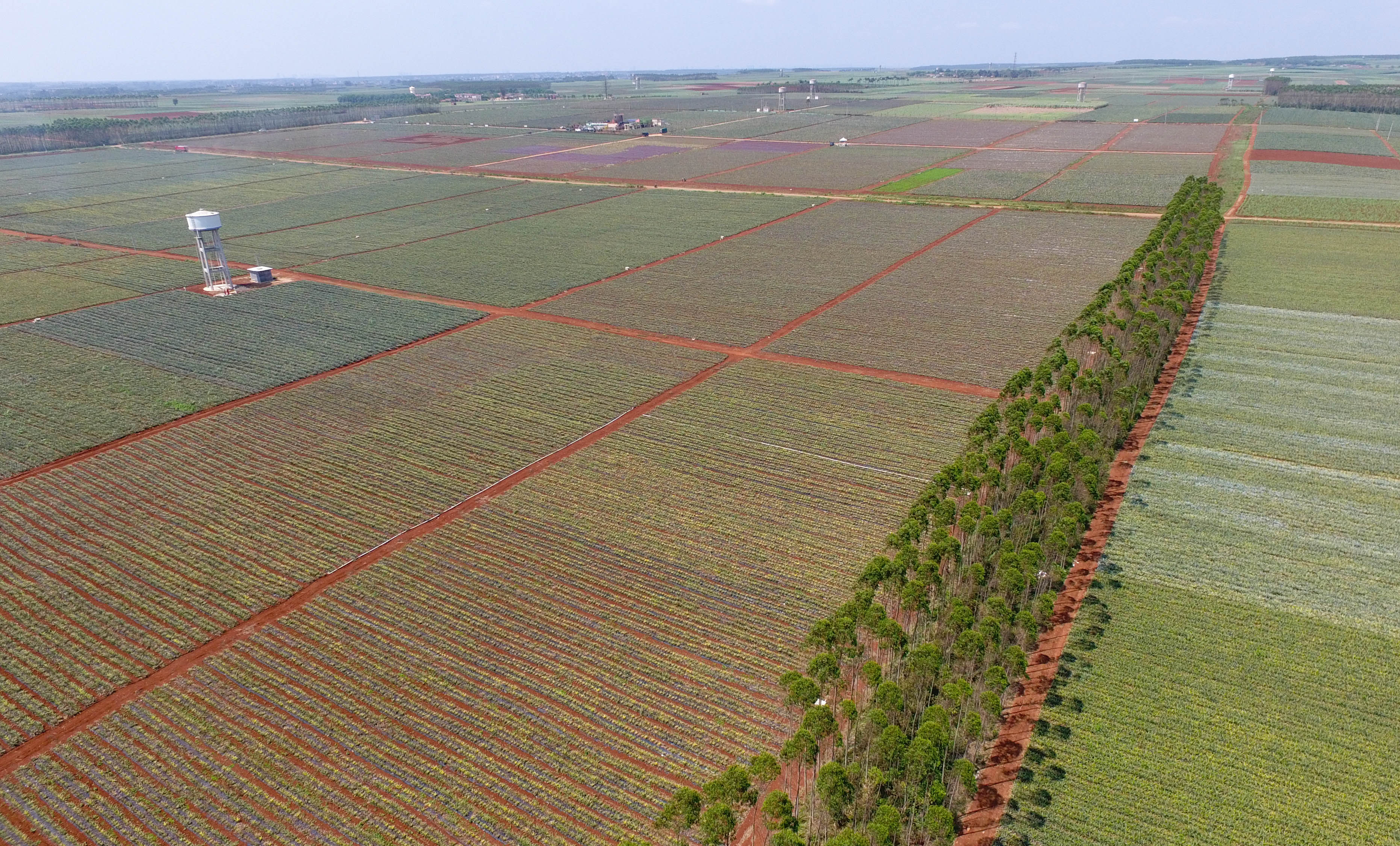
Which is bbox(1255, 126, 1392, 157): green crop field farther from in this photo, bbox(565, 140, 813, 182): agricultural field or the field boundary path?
the field boundary path

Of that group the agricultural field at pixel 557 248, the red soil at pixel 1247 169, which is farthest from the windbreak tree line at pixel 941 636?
the red soil at pixel 1247 169

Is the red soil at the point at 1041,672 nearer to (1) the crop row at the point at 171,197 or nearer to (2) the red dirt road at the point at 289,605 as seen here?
(2) the red dirt road at the point at 289,605

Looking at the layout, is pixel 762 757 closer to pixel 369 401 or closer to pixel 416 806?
pixel 416 806

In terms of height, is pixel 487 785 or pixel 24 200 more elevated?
pixel 24 200

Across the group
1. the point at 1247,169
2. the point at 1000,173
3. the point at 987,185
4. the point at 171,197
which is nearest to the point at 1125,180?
the point at 1000,173

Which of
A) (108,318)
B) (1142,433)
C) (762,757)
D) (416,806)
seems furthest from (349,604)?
(108,318)

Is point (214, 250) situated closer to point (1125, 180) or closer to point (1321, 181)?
point (1125, 180)
